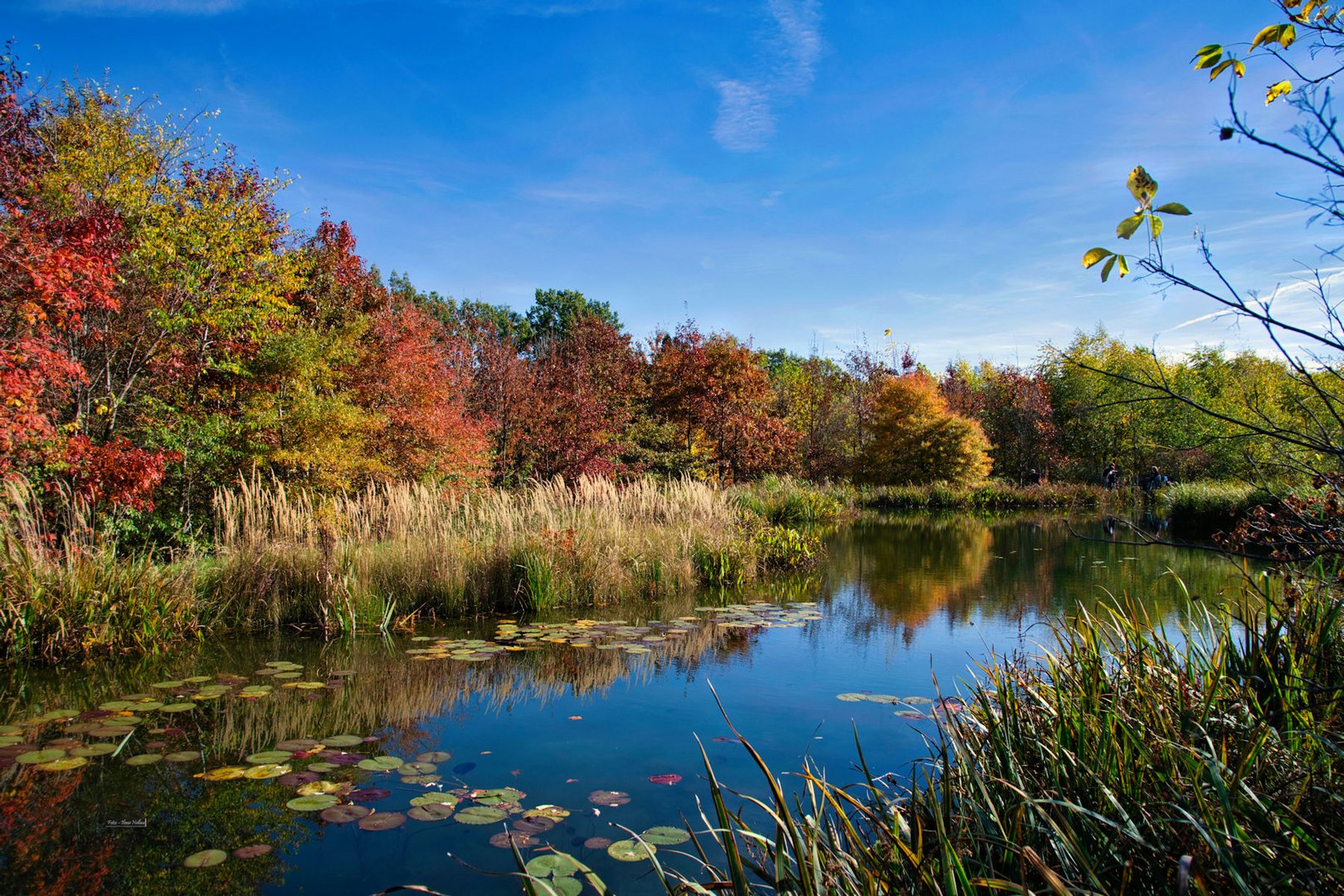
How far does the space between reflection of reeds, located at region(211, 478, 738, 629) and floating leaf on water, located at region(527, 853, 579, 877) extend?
196 inches

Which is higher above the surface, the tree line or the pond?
the tree line

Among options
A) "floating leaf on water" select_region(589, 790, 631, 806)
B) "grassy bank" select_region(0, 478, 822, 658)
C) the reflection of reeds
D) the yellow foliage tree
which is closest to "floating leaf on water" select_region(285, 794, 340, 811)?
"floating leaf on water" select_region(589, 790, 631, 806)

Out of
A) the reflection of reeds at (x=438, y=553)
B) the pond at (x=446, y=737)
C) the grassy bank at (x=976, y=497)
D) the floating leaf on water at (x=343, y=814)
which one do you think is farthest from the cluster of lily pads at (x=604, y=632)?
the grassy bank at (x=976, y=497)

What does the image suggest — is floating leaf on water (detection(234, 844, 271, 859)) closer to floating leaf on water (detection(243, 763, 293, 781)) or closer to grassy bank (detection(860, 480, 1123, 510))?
floating leaf on water (detection(243, 763, 293, 781))

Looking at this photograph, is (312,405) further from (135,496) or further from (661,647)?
(661,647)

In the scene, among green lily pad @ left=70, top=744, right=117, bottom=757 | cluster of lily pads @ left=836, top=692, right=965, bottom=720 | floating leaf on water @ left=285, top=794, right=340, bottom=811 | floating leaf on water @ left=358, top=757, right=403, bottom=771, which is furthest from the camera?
cluster of lily pads @ left=836, top=692, right=965, bottom=720

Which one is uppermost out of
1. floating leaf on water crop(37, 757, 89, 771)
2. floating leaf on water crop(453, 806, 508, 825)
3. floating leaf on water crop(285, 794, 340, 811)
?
floating leaf on water crop(37, 757, 89, 771)

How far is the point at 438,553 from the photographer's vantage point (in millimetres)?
8203

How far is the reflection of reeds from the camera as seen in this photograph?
742 centimetres

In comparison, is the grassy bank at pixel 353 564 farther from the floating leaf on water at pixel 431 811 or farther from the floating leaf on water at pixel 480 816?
the floating leaf on water at pixel 480 816

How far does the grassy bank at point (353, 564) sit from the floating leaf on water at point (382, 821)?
3.90 meters

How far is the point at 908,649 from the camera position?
6.97 meters

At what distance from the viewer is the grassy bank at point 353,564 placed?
5938 mm

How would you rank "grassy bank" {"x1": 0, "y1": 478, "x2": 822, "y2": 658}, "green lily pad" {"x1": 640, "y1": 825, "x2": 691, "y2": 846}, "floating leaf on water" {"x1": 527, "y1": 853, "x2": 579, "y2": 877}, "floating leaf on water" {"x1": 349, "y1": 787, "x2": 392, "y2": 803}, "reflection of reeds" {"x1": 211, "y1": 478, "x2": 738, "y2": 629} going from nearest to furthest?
1. "floating leaf on water" {"x1": 527, "y1": 853, "x2": 579, "y2": 877}
2. "green lily pad" {"x1": 640, "y1": 825, "x2": 691, "y2": 846}
3. "floating leaf on water" {"x1": 349, "y1": 787, "x2": 392, "y2": 803}
4. "grassy bank" {"x1": 0, "y1": 478, "x2": 822, "y2": 658}
5. "reflection of reeds" {"x1": 211, "y1": 478, "x2": 738, "y2": 629}
